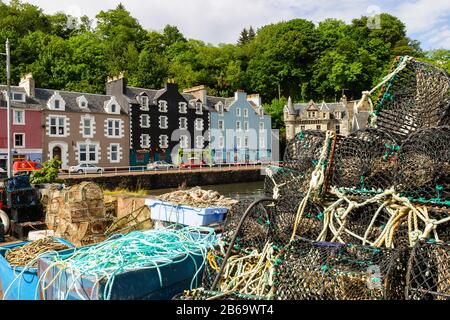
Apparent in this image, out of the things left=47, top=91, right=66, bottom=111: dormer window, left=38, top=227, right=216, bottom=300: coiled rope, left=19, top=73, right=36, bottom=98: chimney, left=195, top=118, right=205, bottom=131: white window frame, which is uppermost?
left=19, top=73, right=36, bottom=98: chimney

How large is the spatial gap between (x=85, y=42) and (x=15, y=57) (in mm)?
9396

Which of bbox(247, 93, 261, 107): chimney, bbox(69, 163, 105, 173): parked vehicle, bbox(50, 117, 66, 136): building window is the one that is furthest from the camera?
bbox(247, 93, 261, 107): chimney

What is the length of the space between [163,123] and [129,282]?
31170 millimetres

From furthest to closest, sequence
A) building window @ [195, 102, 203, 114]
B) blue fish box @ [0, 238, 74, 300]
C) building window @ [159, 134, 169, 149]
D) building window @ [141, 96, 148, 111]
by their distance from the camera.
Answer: building window @ [195, 102, 203, 114] → building window @ [159, 134, 169, 149] → building window @ [141, 96, 148, 111] → blue fish box @ [0, 238, 74, 300]

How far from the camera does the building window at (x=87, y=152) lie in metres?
28.3

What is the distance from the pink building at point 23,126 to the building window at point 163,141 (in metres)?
9.66

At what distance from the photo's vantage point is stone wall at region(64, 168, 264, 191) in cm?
2430

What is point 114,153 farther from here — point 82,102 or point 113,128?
point 82,102

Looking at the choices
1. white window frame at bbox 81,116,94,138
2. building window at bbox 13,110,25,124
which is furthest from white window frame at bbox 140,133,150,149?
building window at bbox 13,110,25,124

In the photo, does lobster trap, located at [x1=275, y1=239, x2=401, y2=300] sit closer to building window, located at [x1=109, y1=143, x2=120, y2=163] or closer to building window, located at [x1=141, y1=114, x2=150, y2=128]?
building window, located at [x1=109, y1=143, x2=120, y2=163]

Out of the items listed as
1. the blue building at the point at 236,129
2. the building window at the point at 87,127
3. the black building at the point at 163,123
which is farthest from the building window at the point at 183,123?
the building window at the point at 87,127

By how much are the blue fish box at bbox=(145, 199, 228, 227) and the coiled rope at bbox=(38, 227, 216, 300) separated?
3.94 feet

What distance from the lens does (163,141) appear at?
1319 inches

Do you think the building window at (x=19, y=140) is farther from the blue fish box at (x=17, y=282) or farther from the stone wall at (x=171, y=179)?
the blue fish box at (x=17, y=282)
